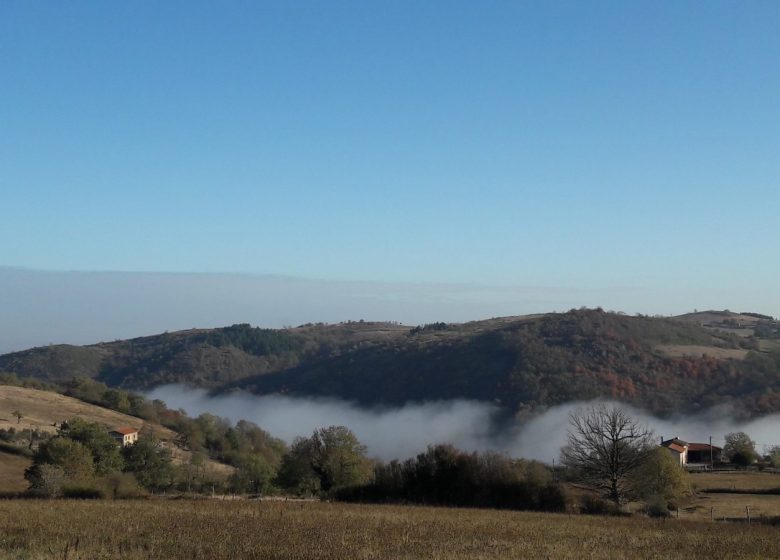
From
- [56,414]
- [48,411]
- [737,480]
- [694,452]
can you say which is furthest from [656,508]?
[48,411]

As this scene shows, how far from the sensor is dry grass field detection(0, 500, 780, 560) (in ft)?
74.8

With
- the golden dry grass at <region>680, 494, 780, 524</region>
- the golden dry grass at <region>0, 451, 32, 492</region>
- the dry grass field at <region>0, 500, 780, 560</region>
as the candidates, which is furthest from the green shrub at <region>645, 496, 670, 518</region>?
the golden dry grass at <region>0, 451, 32, 492</region>

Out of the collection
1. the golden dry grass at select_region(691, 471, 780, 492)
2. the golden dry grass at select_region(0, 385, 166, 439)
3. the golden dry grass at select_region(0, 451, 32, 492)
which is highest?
the golden dry grass at select_region(0, 385, 166, 439)

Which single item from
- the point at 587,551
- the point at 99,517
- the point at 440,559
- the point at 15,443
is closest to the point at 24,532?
the point at 99,517

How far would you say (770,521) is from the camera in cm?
3859

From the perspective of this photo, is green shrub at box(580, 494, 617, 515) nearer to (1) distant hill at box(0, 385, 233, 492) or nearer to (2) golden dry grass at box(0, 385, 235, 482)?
Result: (1) distant hill at box(0, 385, 233, 492)

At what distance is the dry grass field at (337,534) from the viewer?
22.8 metres

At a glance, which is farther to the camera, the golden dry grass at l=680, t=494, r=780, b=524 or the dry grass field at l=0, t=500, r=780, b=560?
the golden dry grass at l=680, t=494, r=780, b=524

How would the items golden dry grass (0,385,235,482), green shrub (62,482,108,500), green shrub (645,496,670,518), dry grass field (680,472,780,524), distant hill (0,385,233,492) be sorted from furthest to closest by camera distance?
golden dry grass (0,385,235,482) → distant hill (0,385,233,492) → dry grass field (680,472,780,524) → green shrub (645,496,670,518) → green shrub (62,482,108,500)

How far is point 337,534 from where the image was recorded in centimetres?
2680

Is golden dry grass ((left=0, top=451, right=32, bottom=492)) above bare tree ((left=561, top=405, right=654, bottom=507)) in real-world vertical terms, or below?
below

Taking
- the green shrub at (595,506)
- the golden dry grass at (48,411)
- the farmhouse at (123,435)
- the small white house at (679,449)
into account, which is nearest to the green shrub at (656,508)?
the green shrub at (595,506)

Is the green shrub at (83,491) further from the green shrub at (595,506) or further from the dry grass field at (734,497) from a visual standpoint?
the dry grass field at (734,497)

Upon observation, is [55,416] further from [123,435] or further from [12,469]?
[12,469]
